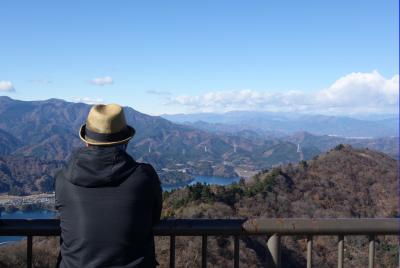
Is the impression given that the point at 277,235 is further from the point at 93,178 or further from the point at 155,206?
the point at 93,178

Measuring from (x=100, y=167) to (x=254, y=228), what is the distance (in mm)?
1109

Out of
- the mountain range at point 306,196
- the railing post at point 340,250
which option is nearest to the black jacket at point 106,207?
the railing post at point 340,250

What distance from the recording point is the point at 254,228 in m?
2.97

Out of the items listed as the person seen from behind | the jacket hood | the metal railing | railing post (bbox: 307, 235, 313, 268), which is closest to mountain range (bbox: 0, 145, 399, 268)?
→ railing post (bbox: 307, 235, 313, 268)

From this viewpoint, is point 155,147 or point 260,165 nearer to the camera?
point 260,165

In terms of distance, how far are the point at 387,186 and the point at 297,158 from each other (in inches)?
3961

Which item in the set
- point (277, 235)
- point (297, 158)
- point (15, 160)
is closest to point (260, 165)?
point (297, 158)

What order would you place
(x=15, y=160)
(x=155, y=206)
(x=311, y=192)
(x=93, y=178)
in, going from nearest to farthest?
(x=93, y=178)
(x=155, y=206)
(x=311, y=192)
(x=15, y=160)

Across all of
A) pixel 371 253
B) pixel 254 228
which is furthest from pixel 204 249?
pixel 371 253

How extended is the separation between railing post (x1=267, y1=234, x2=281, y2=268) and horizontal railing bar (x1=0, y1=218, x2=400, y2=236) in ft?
0.20

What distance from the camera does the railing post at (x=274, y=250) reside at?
10.00 feet

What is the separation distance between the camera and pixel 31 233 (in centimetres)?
294

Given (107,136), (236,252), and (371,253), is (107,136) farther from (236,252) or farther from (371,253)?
(371,253)

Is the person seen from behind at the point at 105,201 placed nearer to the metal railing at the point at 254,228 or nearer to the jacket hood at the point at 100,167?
the jacket hood at the point at 100,167
